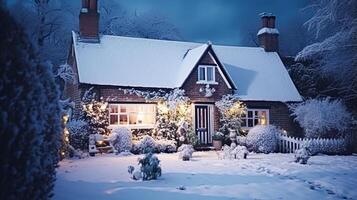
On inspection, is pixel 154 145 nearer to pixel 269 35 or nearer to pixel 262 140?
pixel 262 140

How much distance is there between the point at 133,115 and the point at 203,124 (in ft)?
14.0

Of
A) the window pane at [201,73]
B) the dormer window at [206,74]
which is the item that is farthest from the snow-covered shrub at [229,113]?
the window pane at [201,73]

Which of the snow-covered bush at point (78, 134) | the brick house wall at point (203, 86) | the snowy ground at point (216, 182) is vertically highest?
the brick house wall at point (203, 86)

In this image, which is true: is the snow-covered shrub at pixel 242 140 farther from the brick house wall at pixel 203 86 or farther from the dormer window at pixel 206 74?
the dormer window at pixel 206 74

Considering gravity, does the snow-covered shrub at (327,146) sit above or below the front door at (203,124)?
below

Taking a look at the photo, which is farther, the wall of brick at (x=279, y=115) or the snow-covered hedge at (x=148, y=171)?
the wall of brick at (x=279, y=115)

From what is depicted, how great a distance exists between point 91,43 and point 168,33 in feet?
52.7

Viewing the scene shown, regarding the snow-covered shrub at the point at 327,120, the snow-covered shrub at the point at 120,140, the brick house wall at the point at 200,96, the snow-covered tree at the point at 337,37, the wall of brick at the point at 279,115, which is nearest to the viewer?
the snow-covered tree at the point at 337,37

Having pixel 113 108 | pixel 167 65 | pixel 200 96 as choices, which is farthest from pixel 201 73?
pixel 113 108

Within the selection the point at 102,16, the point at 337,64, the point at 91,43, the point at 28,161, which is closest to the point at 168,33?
the point at 102,16

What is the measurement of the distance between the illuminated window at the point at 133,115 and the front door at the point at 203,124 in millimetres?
2716

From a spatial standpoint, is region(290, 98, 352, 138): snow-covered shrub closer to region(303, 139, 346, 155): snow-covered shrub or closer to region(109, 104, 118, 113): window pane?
region(303, 139, 346, 155): snow-covered shrub

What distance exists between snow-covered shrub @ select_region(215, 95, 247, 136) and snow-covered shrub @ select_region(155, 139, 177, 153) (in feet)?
13.3

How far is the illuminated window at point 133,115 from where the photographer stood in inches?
830
